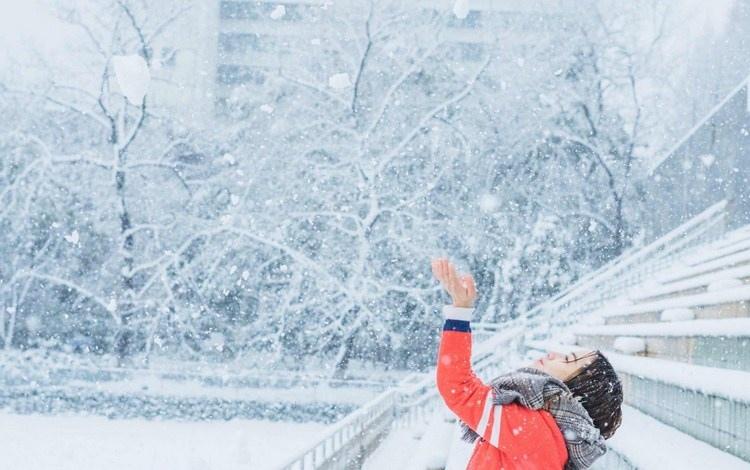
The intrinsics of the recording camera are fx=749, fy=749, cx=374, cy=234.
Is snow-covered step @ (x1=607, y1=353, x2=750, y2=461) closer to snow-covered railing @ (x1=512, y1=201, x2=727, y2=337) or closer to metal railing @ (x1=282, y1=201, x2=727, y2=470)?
metal railing @ (x1=282, y1=201, x2=727, y2=470)

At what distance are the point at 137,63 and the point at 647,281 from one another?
15.3 meters

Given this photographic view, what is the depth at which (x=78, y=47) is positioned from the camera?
20.5 metres

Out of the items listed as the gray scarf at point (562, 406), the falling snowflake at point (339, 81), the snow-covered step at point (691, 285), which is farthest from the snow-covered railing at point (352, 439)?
the falling snowflake at point (339, 81)

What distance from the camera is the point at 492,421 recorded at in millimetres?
1811

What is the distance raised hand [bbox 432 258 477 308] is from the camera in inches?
73.4

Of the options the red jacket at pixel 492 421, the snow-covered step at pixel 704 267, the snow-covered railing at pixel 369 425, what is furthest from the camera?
the snow-covered step at pixel 704 267

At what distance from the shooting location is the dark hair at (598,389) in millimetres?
1887

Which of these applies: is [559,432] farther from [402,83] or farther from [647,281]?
[402,83]

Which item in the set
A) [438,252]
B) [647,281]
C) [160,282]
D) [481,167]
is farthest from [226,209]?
[647,281]

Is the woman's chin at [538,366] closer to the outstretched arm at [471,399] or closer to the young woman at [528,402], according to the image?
the young woman at [528,402]

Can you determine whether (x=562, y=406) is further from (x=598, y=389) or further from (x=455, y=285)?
(x=455, y=285)

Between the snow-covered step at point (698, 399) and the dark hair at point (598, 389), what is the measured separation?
100 centimetres

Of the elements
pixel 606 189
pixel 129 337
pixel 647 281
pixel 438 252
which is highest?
pixel 606 189

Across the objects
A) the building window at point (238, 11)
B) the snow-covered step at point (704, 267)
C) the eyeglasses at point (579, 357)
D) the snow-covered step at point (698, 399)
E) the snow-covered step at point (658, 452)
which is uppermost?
the building window at point (238, 11)
